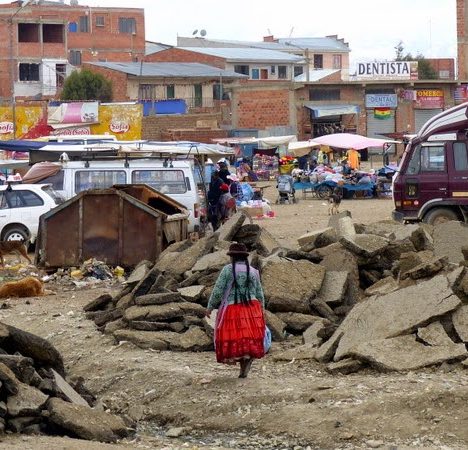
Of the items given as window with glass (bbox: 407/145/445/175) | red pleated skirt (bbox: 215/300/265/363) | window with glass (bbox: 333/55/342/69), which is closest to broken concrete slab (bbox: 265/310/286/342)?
red pleated skirt (bbox: 215/300/265/363)

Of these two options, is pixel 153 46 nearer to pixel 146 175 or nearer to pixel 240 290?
pixel 146 175

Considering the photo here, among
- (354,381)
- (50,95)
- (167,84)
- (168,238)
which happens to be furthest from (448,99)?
(354,381)

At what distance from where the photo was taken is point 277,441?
954 cm

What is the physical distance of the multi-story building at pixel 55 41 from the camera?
7562 centimetres

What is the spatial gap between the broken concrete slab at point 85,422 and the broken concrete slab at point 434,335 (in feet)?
9.91

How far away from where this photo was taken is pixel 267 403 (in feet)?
33.6

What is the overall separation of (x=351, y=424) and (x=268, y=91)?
52364 mm

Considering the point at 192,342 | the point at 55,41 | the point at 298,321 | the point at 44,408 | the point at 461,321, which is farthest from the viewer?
the point at 55,41

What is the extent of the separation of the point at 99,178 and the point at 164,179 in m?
1.27

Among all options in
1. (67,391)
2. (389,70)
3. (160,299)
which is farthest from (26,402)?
(389,70)

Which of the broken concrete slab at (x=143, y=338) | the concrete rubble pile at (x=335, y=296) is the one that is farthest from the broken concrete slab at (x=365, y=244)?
the broken concrete slab at (x=143, y=338)

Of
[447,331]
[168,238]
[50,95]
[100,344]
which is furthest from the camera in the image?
[50,95]

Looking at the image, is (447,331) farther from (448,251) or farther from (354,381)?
(448,251)

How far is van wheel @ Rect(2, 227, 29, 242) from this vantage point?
23.4m
